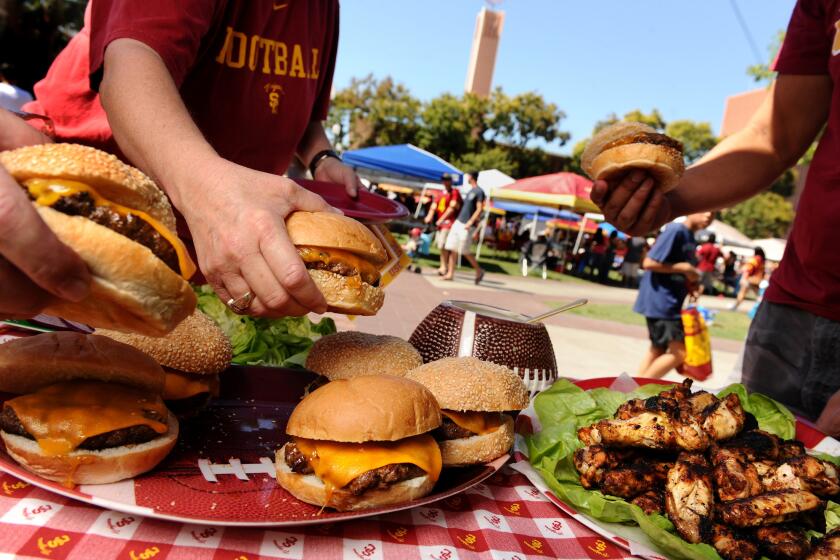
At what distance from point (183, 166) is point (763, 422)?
6.68 feet

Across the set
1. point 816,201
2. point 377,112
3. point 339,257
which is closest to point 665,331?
point 816,201

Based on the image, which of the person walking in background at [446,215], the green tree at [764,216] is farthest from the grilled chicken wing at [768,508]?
the green tree at [764,216]

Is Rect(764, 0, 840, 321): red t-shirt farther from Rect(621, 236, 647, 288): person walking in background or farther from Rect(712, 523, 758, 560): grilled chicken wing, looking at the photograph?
Rect(621, 236, 647, 288): person walking in background

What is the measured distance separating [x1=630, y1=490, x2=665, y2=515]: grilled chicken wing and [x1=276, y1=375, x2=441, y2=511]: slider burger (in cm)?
52

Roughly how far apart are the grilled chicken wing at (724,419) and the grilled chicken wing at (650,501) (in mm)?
246

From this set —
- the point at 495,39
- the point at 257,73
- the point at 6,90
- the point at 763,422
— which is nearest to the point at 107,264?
the point at 257,73

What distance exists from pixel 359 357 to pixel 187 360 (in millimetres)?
526

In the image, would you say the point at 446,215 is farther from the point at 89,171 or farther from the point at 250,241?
the point at 89,171

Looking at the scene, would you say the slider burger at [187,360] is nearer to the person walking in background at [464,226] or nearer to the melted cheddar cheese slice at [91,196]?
the melted cheddar cheese slice at [91,196]

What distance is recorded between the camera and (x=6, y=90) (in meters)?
5.35

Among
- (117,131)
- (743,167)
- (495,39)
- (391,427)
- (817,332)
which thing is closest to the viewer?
(391,427)

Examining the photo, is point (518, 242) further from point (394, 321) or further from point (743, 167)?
point (743, 167)

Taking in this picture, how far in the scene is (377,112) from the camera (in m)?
39.8

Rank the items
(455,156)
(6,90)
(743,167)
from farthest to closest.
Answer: (455,156) < (6,90) < (743,167)
